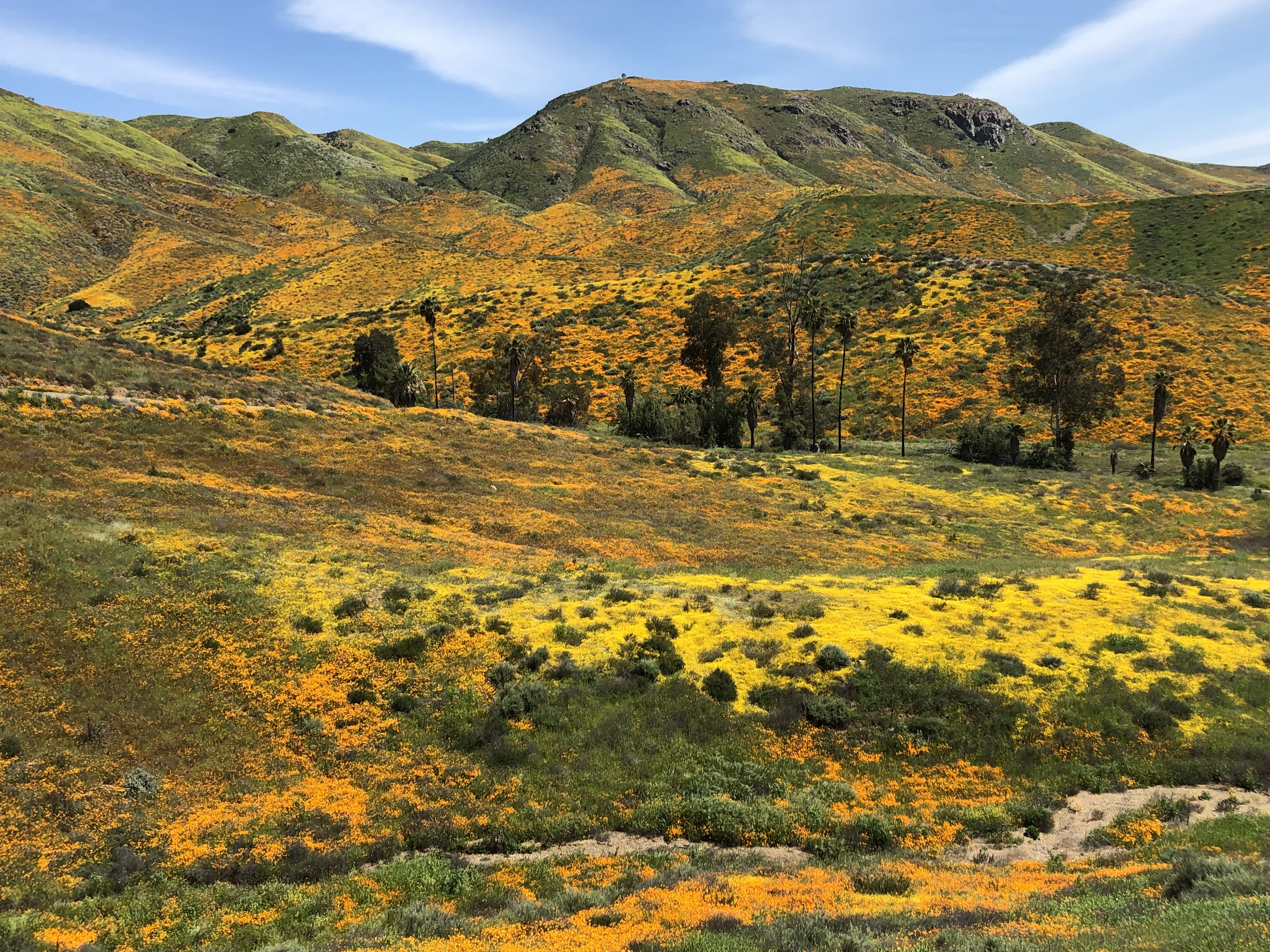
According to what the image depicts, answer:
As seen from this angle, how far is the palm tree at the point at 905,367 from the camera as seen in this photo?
57.5 m

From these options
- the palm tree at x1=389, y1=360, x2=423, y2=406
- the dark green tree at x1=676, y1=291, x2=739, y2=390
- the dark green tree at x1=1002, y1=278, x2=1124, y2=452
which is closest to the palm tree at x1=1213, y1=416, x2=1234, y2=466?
the dark green tree at x1=1002, y1=278, x2=1124, y2=452

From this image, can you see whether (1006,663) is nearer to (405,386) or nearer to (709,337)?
(709,337)

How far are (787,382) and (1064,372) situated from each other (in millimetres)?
22811

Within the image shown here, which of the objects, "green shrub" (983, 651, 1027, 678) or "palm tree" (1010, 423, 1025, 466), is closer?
"green shrub" (983, 651, 1027, 678)

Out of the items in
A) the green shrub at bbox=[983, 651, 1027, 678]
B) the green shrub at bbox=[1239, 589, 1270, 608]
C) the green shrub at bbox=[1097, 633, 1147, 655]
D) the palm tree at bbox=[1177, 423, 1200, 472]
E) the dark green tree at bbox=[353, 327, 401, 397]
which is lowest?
the green shrub at bbox=[983, 651, 1027, 678]

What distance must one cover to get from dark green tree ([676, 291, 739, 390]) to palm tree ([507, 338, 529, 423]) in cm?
1682

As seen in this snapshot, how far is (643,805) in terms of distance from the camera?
48.5 ft

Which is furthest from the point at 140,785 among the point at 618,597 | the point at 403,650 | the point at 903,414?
the point at 903,414

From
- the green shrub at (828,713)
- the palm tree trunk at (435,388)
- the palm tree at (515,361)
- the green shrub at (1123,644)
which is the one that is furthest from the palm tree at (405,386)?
the green shrub at (1123,644)

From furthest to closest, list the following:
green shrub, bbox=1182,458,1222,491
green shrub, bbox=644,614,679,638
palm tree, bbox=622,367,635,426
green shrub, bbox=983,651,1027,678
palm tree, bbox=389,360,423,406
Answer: palm tree, bbox=389,360,423,406
palm tree, bbox=622,367,635,426
green shrub, bbox=1182,458,1222,491
green shrub, bbox=644,614,679,638
green shrub, bbox=983,651,1027,678

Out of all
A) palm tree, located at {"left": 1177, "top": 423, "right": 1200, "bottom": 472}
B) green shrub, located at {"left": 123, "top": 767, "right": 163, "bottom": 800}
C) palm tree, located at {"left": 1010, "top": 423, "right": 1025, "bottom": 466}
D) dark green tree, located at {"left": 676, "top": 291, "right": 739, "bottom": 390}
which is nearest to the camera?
green shrub, located at {"left": 123, "top": 767, "right": 163, "bottom": 800}

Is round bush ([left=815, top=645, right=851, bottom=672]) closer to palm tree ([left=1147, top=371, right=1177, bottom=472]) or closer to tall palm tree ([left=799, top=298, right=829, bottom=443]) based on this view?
tall palm tree ([left=799, top=298, right=829, bottom=443])

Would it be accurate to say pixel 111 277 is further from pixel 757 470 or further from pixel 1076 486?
pixel 1076 486

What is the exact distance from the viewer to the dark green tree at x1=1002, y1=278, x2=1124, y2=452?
5512cm
